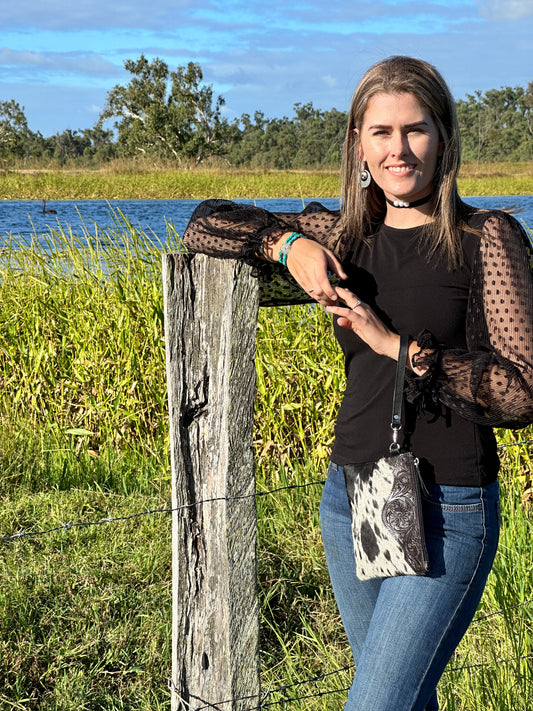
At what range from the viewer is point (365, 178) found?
169 centimetres

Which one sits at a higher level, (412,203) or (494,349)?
(412,203)

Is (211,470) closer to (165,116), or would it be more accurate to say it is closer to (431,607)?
(431,607)

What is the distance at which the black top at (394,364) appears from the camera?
1.48 meters

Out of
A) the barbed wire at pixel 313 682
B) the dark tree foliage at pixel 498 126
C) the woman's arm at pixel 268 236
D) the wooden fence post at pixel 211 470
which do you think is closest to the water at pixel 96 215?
the barbed wire at pixel 313 682

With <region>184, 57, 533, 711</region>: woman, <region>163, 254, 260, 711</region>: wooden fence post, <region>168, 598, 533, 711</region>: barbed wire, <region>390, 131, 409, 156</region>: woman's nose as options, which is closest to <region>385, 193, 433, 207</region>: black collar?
<region>184, 57, 533, 711</region>: woman

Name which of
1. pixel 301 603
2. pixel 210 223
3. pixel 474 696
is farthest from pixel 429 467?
pixel 301 603

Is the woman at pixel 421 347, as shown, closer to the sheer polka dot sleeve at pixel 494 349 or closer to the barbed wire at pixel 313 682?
the sheer polka dot sleeve at pixel 494 349

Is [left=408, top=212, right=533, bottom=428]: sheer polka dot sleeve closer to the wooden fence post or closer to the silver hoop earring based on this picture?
the silver hoop earring

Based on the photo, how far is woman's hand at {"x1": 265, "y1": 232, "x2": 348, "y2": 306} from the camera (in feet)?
5.20

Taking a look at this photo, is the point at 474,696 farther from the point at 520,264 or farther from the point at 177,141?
the point at 177,141

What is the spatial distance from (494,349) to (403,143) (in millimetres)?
435

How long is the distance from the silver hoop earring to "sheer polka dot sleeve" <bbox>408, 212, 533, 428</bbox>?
0.30m

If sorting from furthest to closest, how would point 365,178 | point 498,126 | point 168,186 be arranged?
1. point 498,126
2. point 168,186
3. point 365,178

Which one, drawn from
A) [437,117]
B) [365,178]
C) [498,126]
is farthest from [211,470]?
[498,126]
